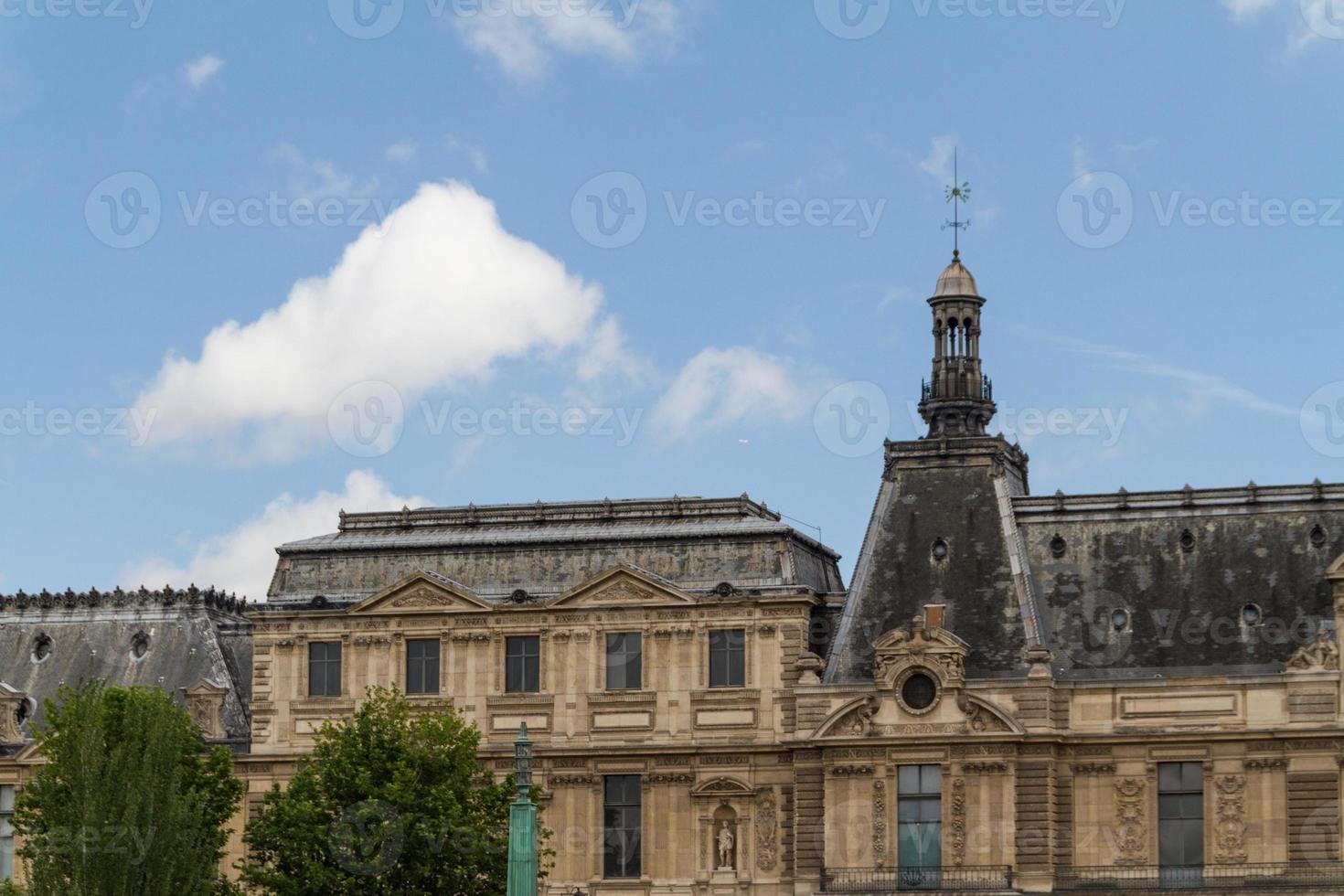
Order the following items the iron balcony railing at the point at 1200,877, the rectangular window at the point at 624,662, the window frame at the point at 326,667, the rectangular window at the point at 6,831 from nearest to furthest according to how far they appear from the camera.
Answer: the iron balcony railing at the point at 1200,877 → the rectangular window at the point at 624,662 → the window frame at the point at 326,667 → the rectangular window at the point at 6,831

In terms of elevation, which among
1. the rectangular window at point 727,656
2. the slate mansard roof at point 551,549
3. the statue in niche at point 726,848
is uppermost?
the slate mansard roof at point 551,549

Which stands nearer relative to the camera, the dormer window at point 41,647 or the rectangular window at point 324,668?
the rectangular window at point 324,668

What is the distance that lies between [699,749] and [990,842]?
9.88m

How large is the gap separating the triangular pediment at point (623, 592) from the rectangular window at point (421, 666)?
429cm

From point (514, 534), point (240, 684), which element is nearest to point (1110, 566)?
point (514, 534)

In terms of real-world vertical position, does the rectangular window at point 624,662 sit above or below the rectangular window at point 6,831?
above

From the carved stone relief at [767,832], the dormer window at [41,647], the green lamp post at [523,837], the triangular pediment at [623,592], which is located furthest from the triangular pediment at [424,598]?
the green lamp post at [523,837]

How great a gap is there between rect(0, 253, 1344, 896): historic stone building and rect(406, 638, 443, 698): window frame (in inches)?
3.3

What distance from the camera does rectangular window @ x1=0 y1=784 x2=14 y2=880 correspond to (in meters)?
105

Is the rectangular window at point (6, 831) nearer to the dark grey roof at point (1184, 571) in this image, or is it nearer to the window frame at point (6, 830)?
the window frame at point (6, 830)

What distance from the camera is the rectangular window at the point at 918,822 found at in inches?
3784

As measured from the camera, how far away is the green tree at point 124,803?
289ft

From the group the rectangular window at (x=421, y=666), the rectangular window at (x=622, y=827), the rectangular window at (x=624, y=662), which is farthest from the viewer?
the rectangular window at (x=421, y=666)

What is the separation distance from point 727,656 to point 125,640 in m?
23.1
